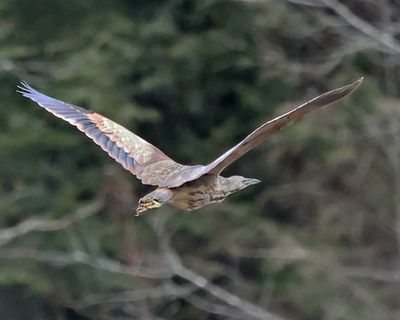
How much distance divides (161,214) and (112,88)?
106cm

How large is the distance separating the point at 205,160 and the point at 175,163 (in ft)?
20.9

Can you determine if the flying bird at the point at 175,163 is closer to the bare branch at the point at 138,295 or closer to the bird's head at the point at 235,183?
the bird's head at the point at 235,183

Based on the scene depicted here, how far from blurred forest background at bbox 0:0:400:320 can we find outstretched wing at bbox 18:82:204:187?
15.8ft

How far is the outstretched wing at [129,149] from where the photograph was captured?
6.90 metres

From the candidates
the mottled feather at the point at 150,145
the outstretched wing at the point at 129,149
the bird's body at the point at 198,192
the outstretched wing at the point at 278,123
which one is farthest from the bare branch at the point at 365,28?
the outstretched wing at the point at 278,123

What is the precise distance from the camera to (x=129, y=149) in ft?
24.4

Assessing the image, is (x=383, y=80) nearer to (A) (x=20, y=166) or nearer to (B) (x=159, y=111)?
(B) (x=159, y=111)

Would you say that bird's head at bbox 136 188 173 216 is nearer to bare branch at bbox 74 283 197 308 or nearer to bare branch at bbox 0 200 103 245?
bare branch at bbox 74 283 197 308

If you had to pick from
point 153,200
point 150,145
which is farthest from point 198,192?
point 150,145

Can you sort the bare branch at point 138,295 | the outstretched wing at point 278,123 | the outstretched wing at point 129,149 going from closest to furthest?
the outstretched wing at point 278,123, the outstretched wing at point 129,149, the bare branch at point 138,295

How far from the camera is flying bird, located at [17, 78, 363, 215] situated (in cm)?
614

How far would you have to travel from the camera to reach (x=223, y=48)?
1370 cm

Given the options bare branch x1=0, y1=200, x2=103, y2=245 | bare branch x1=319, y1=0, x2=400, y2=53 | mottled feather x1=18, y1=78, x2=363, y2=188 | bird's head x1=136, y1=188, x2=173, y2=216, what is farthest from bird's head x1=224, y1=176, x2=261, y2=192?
bare branch x1=319, y1=0, x2=400, y2=53

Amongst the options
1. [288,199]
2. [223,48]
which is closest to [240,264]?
[288,199]
